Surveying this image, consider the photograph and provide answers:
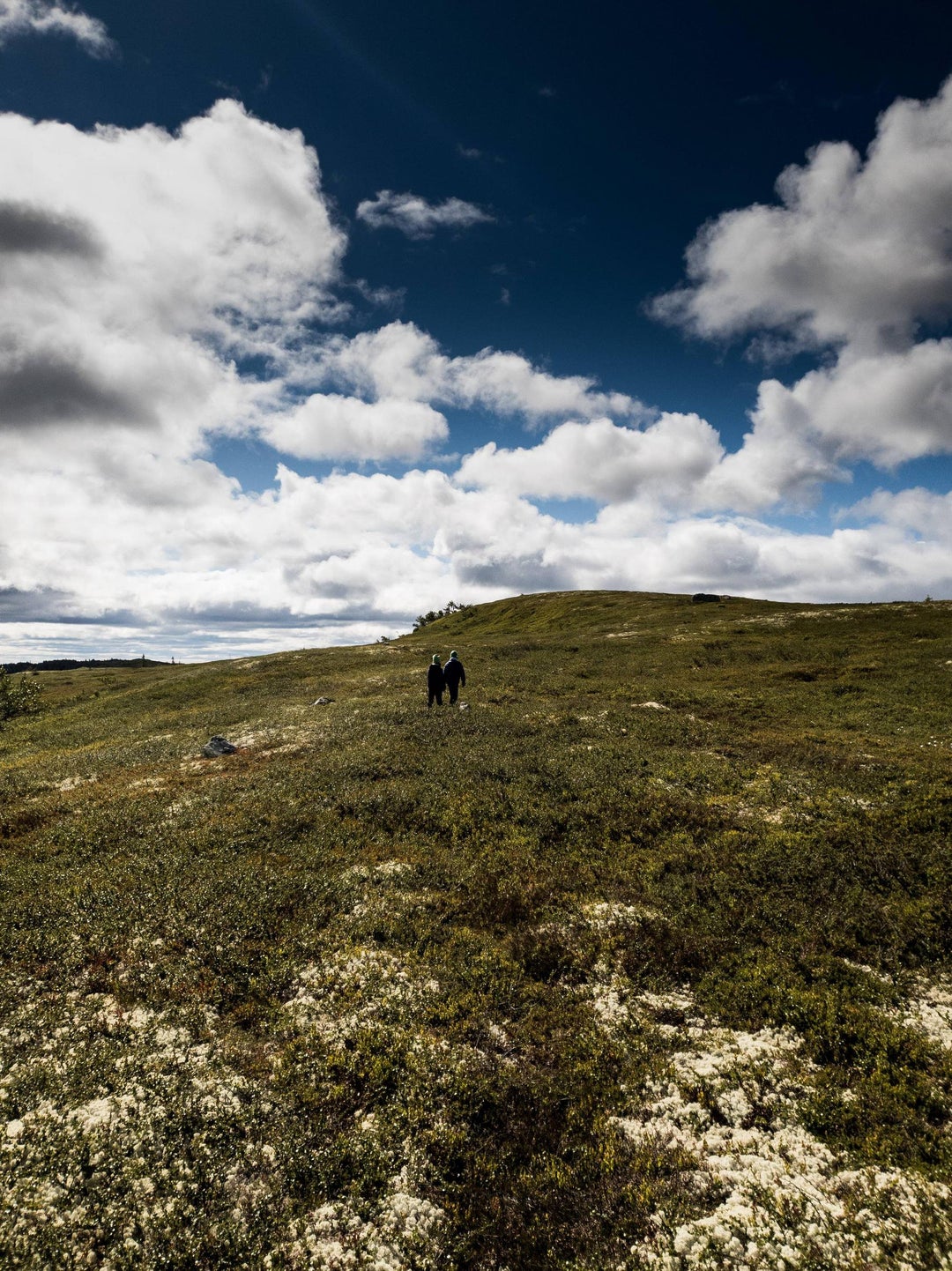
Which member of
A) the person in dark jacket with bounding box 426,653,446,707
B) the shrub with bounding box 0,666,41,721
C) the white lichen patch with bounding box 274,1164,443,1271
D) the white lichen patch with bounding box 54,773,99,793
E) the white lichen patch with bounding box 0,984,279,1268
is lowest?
the white lichen patch with bounding box 274,1164,443,1271

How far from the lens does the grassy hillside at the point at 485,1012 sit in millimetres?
8250

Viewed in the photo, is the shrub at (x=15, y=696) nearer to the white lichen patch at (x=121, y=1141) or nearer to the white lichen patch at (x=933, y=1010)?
the white lichen patch at (x=121, y=1141)

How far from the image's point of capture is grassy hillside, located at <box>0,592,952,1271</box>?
825 centimetres

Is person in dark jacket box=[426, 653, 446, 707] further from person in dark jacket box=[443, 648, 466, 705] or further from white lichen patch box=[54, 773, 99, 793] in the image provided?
white lichen patch box=[54, 773, 99, 793]

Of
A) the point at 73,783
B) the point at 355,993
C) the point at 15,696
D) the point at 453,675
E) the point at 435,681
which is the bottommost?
the point at 355,993

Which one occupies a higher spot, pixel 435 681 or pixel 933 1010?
pixel 435 681

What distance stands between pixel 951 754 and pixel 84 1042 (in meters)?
35.1

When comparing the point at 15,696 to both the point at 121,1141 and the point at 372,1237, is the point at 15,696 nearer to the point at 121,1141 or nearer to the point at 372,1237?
the point at 121,1141

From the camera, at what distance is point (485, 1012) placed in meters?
12.5

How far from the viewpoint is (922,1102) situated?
31.7ft

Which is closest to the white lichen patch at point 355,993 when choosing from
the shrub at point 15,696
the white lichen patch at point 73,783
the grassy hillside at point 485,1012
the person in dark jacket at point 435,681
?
the grassy hillside at point 485,1012

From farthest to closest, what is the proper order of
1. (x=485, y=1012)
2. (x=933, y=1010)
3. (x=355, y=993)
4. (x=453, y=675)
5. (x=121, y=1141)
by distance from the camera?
(x=453, y=675) → (x=355, y=993) → (x=485, y=1012) → (x=933, y=1010) → (x=121, y=1141)

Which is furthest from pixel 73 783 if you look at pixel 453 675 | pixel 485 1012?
pixel 485 1012

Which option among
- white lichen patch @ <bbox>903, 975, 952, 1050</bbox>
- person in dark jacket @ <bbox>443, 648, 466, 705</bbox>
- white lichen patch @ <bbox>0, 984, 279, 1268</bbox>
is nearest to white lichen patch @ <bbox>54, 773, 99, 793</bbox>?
white lichen patch @ <bbox>0, 984, 279, 1268</bbox>
